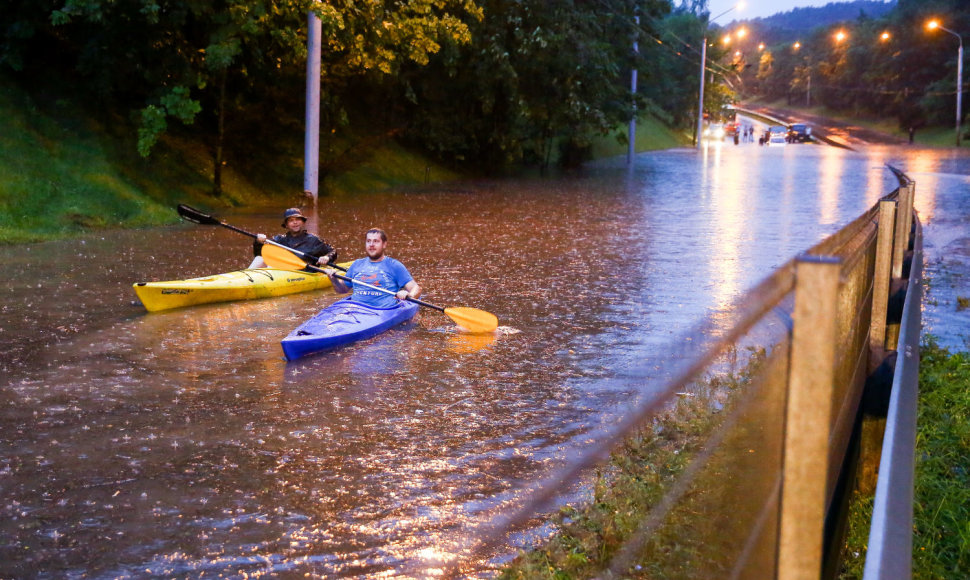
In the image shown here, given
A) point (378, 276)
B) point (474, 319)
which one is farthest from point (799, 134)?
point (474, 319)

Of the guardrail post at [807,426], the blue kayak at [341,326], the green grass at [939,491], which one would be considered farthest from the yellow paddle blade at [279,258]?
the guardrail post at [807,426]

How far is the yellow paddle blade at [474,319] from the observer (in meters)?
10.1

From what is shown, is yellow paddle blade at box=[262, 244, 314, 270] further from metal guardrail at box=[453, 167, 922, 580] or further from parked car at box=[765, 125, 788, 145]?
parked car at box=[765, 125, 788, 145]

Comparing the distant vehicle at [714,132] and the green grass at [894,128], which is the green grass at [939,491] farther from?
the distant vehicle at [714,132]

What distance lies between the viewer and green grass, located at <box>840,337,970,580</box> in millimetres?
5059

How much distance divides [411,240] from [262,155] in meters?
9.36

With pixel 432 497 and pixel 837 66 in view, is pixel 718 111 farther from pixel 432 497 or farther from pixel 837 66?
pixel 432 497

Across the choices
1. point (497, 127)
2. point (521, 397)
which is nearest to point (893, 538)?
point (521, 397)

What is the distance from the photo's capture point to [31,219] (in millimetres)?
17516

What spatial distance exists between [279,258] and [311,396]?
4.87 m

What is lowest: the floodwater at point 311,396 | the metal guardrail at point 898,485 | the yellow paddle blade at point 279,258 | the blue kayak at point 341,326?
the floodwater at point 311,396

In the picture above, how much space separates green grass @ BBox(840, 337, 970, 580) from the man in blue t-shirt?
5.04m

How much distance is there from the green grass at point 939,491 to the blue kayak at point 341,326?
4.80m

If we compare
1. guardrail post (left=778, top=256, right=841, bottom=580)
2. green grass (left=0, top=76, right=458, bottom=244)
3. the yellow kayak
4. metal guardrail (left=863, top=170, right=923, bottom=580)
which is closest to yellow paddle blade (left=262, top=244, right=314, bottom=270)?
the yellow kayak
